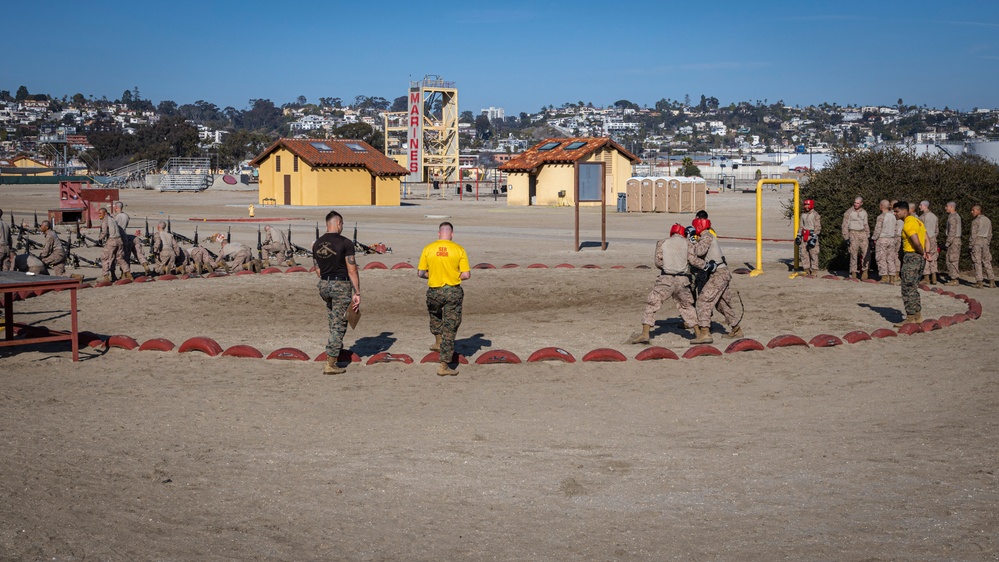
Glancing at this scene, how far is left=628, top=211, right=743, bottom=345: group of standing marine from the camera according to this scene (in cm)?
1405

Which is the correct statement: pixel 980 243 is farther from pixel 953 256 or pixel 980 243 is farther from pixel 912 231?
pixel 912 231

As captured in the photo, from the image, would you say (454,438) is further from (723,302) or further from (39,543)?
(723,302)

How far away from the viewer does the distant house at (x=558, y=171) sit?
62.5 m

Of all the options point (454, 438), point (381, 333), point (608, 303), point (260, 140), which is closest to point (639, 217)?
point (608, 303)

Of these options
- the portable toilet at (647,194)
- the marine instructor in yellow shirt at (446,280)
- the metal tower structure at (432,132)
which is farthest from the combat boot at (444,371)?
the metal tower structure at (432,132)

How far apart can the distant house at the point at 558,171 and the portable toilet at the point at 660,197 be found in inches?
333

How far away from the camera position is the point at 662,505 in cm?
733

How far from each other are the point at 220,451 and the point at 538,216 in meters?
41.8

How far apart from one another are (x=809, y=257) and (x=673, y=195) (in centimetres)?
3154

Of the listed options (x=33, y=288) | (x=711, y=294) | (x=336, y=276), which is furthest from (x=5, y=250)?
(x=711, y=294)

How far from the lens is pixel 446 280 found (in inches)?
480

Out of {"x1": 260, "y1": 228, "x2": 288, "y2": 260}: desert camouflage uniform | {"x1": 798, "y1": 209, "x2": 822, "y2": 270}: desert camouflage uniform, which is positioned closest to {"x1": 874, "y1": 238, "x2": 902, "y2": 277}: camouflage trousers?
{"x1": 798, "y1": 209, "x2": 822, "y2": 270}: desert camouflage uniform

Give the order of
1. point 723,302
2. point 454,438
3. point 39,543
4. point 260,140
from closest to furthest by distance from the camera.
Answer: point 39,543 < point 454,438 < point 723,302 < point 260,140

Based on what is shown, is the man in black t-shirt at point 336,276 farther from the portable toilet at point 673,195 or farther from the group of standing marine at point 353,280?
the portable toilet at point 673,195
